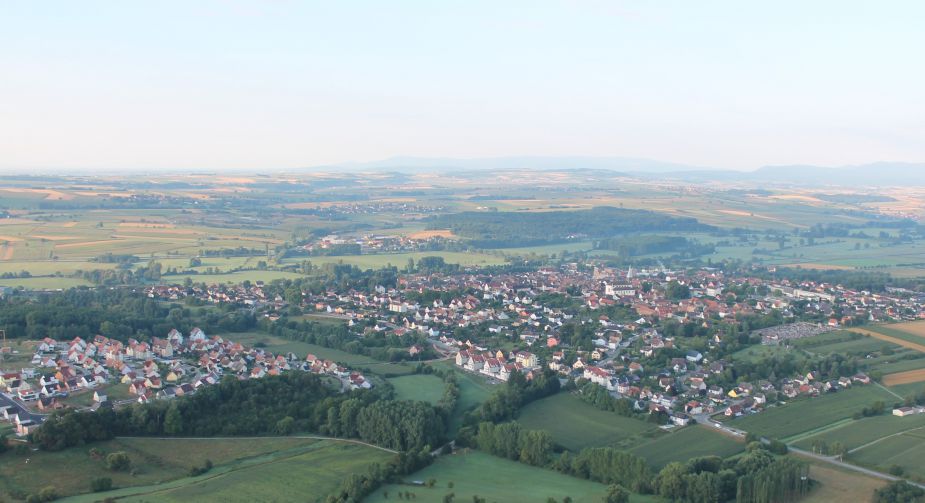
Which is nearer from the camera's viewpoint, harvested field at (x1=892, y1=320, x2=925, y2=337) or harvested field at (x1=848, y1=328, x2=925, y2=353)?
harvested field at (x1=848, y1=328, x2=925, y2=353)

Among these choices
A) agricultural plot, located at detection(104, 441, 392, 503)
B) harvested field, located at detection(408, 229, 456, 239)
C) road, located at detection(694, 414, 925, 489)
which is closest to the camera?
agricultural plot, located at detection(104, 441, 392, 503)

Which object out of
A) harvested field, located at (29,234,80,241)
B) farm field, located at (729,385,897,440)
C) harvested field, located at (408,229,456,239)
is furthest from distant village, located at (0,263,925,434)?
harvested field, located at (29,234,80,241)

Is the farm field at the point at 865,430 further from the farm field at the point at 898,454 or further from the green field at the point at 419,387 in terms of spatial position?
the green field at the point at 419,387

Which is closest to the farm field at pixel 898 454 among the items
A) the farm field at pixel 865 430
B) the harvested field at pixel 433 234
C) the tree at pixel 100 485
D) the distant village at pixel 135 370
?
the farm field at pixel 865 430

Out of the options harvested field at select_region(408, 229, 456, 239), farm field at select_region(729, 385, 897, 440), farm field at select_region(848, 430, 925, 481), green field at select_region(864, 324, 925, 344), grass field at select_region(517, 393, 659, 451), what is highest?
green field at select_region(864, 324, 925, 344)

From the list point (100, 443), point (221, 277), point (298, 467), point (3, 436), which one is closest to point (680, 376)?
point (298, 467)

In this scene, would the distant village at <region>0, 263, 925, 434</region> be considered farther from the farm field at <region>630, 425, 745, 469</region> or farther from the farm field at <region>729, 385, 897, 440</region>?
the farm field at <region>630, 425, 745, 469</region>

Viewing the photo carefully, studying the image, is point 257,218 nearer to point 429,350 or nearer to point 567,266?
point 567,266

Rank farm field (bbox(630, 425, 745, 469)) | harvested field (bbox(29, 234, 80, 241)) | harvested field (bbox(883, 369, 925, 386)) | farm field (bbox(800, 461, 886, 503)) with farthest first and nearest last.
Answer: harvested field (bbox(29, 234, 80, 241)), harvested field (bbox(883, 369, 925, 386)), farm field (bbox(630, 425, 745, 469)), farm field (bbox(800, 461, 886, 503))
